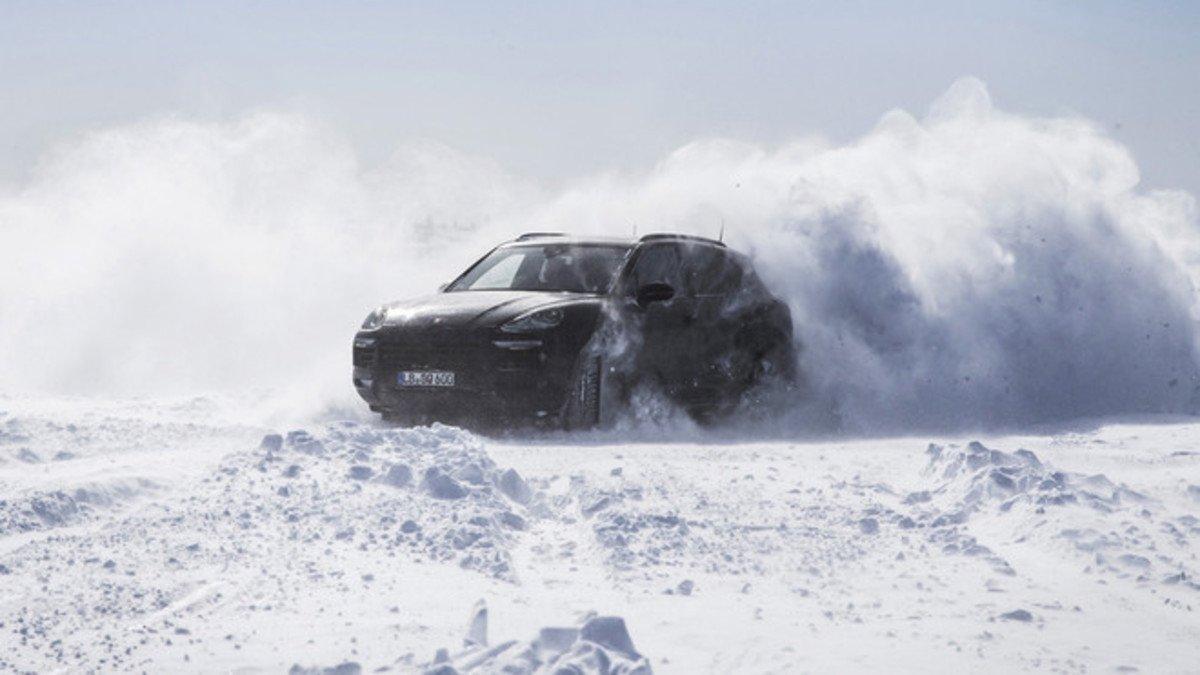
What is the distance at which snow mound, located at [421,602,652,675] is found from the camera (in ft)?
11.9

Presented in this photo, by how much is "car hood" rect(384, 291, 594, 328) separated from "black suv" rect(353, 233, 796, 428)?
0.01m

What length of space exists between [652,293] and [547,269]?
98 centimetres

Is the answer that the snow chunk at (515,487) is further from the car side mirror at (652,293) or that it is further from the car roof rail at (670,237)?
the car roof rail at (670,237)

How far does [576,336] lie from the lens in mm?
9523

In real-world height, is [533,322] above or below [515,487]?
above

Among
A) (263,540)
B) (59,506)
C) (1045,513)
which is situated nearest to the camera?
(263,540)

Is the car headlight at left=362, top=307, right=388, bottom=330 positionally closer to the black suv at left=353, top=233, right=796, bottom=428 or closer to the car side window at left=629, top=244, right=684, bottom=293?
the black suv at left=353, top=233, right=796, bottom=428

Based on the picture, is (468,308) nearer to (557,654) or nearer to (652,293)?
(652,293)

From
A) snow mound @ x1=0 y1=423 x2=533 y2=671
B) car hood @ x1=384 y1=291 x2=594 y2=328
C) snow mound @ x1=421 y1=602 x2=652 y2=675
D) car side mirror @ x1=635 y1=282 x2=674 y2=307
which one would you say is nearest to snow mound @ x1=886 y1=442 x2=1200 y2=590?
snow mound @ x1=0 y1=423 x2=533 y2=671

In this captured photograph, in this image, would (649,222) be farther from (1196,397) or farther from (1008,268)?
(1196,397)

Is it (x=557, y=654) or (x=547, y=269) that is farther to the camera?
(x=547, y=269)

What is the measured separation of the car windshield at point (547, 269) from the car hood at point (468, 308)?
26 centimetres

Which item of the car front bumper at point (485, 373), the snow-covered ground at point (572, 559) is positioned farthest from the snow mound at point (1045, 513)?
the car front bumper at point (485, 373)

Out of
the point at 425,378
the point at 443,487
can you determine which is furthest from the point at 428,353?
the point at 443,487
